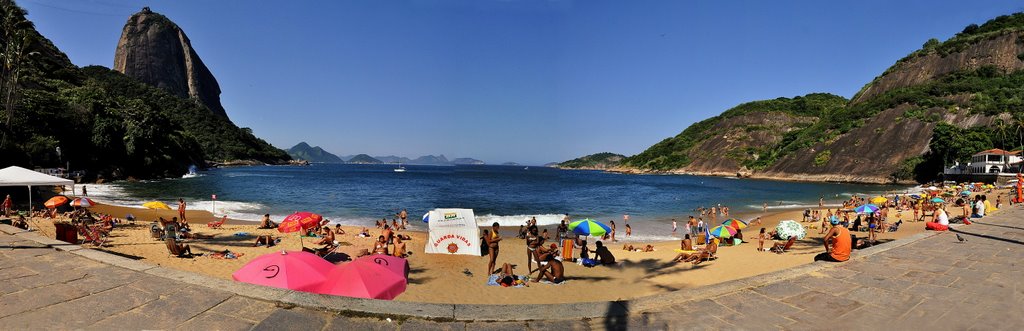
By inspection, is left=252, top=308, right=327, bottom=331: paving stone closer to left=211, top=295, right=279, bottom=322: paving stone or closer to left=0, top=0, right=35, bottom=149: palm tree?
left=211, top=295, right=279, bottom=322: paving stone

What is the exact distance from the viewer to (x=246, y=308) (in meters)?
4.76

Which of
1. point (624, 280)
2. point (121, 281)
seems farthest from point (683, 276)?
point (121, 281)

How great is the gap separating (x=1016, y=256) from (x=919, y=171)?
272ft

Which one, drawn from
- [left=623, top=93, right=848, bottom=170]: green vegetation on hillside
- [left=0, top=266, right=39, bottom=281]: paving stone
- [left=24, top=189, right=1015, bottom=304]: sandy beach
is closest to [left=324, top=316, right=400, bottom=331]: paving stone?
[left=0, top=266, right=39, bottom=281]: paving stone

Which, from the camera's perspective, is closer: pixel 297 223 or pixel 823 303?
pixel 823 303

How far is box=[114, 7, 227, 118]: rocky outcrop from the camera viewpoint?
167m

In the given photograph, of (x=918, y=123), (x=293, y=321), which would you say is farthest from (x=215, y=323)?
(x=918, y=123)

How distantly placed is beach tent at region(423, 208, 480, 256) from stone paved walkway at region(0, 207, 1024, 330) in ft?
30.4

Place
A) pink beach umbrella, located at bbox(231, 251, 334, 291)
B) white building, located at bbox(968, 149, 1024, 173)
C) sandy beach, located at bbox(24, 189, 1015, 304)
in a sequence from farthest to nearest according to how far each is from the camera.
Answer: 1. white building, located at bbox(968, 149, 1024, 173)
2. sandy beach, located at bbox(24, 189, 1015, 304)
3. pink beach umbrella, located at bbox(231, 251, 334, 291)

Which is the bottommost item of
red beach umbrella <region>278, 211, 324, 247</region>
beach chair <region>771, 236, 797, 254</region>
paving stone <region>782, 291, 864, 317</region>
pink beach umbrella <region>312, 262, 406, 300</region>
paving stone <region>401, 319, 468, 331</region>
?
beach chair <region>771, 236, 797, 254</region>

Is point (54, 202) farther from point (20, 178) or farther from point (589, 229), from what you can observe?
point (589, 229)

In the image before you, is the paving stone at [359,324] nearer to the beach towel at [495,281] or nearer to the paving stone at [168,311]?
the paving stone at [168,311]

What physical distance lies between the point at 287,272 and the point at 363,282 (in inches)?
59.4

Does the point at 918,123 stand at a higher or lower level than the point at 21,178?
higher
